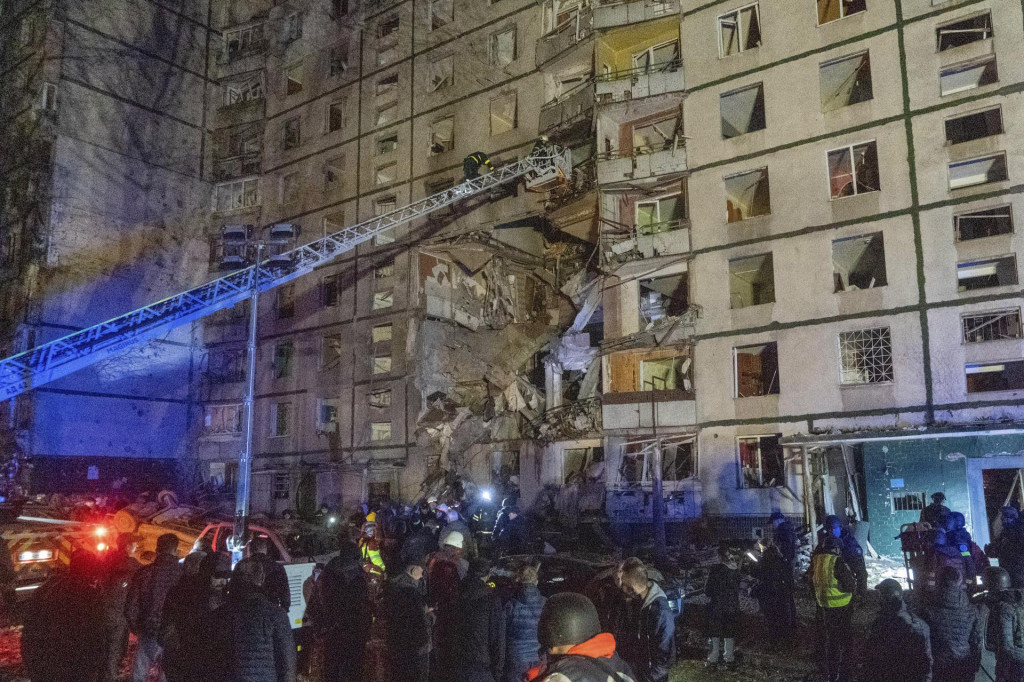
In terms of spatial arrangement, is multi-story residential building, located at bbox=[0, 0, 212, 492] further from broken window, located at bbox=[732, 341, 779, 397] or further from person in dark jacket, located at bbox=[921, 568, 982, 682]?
person in dark jacket, located at bbox=[921, 568, 982, 682]

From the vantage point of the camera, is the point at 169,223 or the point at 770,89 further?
the point at 169,223

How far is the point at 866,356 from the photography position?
22078mm

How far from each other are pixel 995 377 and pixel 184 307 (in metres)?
25.2

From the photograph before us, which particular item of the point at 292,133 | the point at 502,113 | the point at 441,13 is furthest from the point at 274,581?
the point at 292,133

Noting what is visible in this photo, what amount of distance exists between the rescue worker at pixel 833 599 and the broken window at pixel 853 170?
1703 cm

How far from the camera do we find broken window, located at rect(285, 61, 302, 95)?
131ft

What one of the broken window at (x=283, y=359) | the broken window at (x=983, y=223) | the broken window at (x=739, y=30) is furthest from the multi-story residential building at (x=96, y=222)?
the broken window at (x=983, y=223)

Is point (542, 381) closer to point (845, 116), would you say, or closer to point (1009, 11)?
point (845, 116)

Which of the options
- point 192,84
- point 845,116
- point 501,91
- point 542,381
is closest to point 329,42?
point 192,84

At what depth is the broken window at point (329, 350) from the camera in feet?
114

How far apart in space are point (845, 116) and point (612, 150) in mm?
7945

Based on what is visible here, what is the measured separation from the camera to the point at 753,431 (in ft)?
75.6

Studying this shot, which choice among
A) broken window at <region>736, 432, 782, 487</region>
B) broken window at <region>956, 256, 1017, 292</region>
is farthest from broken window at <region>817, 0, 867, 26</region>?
broken window at <region>736, 432, 782, 487</region>

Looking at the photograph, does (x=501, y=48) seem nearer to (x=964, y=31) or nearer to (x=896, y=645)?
(x=964, y=31)
